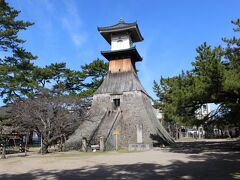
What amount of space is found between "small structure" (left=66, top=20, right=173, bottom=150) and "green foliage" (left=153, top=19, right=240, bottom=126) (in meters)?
7.11

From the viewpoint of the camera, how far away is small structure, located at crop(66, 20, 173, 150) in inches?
969

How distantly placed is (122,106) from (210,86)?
594 inches

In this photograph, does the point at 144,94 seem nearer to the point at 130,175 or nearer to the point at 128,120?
the point at 128,120

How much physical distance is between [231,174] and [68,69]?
104 feet

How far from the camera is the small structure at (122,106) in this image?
2462cm

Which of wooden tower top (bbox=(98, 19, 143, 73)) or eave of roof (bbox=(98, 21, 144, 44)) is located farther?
wooden tower top (bbox=(98, 19, 143, 73))

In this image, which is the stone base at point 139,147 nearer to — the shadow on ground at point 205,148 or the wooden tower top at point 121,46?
the shadow on ground at point 205,148

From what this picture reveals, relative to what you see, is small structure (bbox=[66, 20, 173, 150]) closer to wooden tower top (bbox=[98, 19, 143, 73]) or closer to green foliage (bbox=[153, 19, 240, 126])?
wooden tower top (bbox=[98, 19, 143, 73])

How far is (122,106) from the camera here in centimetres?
2806

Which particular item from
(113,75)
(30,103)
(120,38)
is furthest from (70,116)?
(120,38)

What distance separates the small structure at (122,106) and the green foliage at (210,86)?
23.3 feet

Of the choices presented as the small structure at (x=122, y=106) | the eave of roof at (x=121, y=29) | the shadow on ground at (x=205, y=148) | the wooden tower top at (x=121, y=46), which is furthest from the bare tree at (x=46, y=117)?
the eave of roof at (x=121, y=29)

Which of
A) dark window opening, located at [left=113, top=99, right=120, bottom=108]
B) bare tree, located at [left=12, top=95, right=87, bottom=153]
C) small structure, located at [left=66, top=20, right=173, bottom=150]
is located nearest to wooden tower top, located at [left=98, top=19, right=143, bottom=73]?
small structure, located at [left=66, top=20, right=173, bottom=150]

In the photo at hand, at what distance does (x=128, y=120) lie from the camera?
26859 mm
